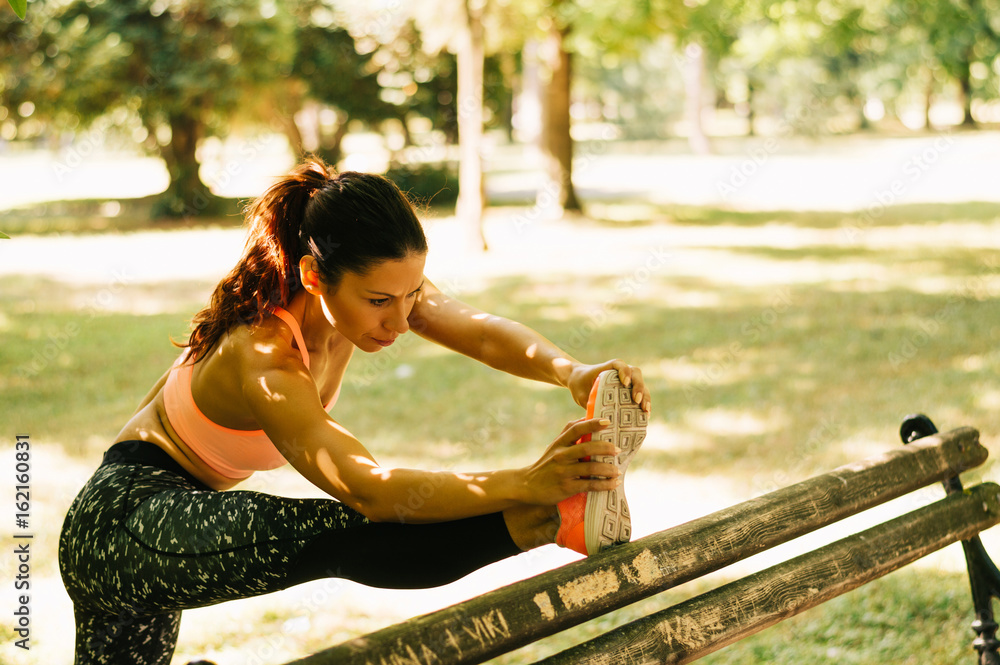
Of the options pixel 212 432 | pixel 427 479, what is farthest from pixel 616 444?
pixel 212 432

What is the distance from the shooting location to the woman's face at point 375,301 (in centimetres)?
206

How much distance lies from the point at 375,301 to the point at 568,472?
619mm

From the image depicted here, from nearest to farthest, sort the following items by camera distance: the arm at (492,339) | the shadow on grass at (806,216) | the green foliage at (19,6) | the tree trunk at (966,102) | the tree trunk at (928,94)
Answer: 1. the green foliage at (19,6)
2. the arm at (492,339)
3. the shadow on grass at (806,216)
4. the tree trunk at (966,102)
5. the tree trunk at (928,94)

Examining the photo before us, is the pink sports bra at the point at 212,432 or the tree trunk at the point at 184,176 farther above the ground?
the tree trunk at the point at 184,176

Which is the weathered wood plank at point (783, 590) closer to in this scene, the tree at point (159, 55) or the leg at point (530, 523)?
the leg at point (530, 523)

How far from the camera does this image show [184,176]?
59.6ft

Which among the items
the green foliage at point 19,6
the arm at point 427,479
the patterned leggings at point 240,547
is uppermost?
the green foliage at point 19,6

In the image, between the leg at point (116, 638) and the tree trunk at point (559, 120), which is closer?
the leg at point (116, 638)

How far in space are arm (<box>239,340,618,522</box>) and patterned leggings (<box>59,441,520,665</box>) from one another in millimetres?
63

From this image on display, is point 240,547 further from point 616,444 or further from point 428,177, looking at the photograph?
point 428,177

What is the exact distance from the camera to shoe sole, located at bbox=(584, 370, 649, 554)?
6.14 feet

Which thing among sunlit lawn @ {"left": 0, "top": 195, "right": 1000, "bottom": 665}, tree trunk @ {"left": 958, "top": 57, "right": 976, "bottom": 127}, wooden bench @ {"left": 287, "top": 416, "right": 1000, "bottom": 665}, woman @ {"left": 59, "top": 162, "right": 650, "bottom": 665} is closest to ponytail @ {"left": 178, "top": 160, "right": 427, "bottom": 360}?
woman @ {"left": 59, "top": 162, "right": 650, "bottom": 665}

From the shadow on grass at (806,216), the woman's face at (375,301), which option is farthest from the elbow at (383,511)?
the shadow on grass at (806,216)

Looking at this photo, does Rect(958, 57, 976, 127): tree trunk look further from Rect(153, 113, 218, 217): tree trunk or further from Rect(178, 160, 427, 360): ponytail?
Rect(178, 160, 427, 360): ponytail
